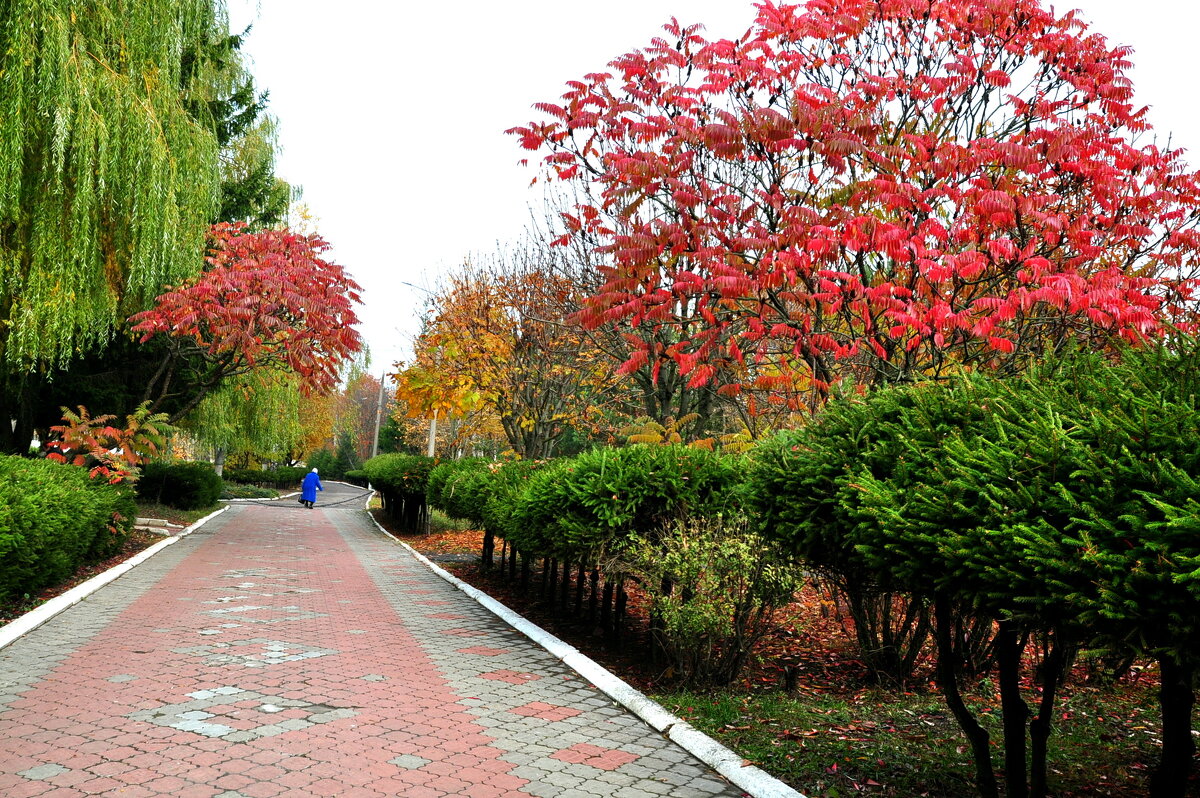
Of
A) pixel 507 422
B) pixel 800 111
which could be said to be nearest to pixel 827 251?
pixel 800 111

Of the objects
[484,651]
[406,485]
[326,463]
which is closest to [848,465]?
[484,651]

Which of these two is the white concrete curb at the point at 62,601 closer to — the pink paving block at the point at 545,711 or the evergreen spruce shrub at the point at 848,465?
the pink paving block at the point at 545,711

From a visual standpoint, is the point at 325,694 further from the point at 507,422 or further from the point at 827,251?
the point at 507,422

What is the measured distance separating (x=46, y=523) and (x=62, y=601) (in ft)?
2.95

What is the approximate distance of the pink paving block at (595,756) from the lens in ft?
15.9

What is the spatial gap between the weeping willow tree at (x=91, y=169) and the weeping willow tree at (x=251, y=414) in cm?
663

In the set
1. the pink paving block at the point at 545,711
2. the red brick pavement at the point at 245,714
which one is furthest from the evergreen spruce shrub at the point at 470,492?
the pink paving block at the point at 545,711

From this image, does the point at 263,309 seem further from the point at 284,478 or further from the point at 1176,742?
the point at 284,478

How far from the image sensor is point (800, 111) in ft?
22.0

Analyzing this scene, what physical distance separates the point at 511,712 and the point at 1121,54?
7.12 meters

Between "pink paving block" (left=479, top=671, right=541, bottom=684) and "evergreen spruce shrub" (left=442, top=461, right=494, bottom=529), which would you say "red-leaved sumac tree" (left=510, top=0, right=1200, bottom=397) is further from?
"evergreen spruce shrub" (left=442, top=461, right=494, bottom=529)

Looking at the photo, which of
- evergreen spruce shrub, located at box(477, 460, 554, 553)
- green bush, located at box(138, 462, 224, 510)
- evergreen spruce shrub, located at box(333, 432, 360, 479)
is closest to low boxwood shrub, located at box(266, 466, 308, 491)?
evergreen spruce shrub, located at box(333, 432, 360, 479)

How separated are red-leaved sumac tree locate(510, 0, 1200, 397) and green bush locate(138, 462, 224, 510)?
829 inches

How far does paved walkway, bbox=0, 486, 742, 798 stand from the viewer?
4.41 m
